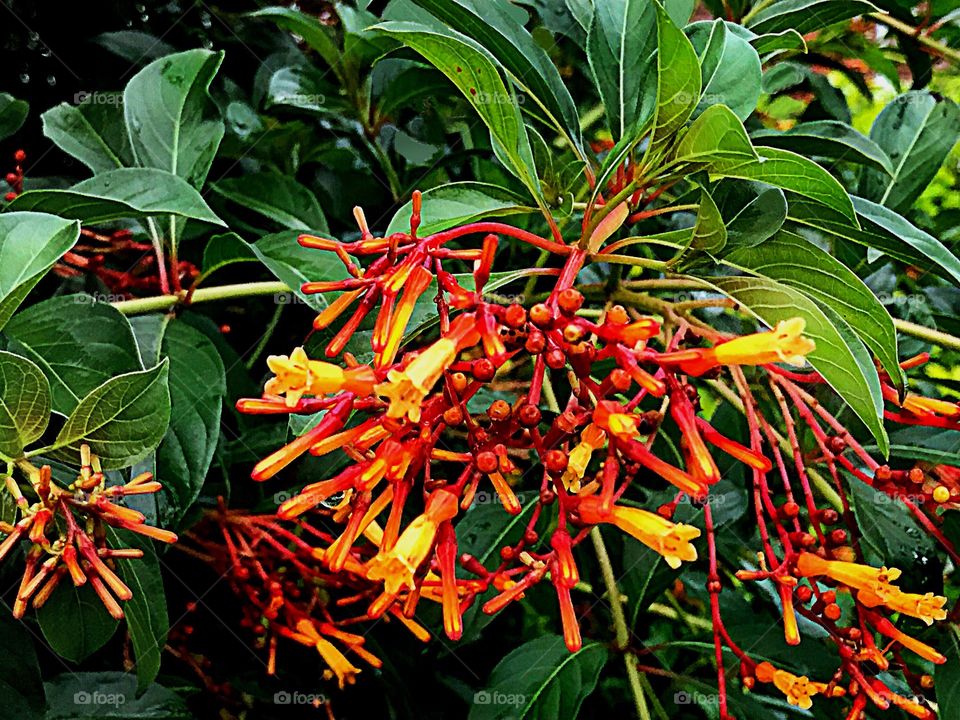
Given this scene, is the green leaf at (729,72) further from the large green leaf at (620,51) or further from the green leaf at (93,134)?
the green leaf at (93,134)

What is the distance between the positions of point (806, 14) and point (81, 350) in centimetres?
91

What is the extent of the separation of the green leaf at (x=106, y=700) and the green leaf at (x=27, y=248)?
55 cm

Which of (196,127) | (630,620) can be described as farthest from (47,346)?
(630,620)

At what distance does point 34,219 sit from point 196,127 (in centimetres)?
39

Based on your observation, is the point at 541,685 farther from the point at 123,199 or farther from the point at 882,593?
the point at 123,199

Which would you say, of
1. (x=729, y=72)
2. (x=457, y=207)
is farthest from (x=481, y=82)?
Answer: (x=729, y=72)

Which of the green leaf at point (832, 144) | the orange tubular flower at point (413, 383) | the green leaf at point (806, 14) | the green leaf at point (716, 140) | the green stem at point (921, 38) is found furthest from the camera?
the green stem at point (921, 38)

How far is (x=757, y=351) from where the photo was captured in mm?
583

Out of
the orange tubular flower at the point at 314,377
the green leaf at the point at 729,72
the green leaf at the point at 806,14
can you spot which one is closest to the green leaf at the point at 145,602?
the orange tubular flower at the point at 314,377

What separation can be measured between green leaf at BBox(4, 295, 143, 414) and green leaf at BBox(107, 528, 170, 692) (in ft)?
0.49

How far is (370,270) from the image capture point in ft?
2.10

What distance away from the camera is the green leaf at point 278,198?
112 cm

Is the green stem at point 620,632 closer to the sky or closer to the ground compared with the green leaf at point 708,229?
closer to the ground

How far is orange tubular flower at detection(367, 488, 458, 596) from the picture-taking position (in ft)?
1.91
